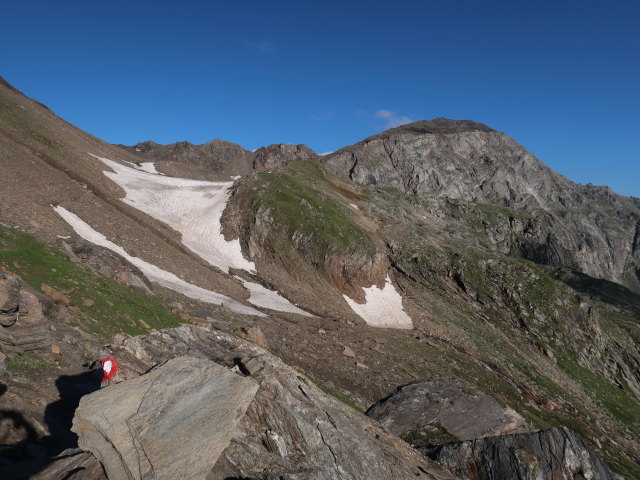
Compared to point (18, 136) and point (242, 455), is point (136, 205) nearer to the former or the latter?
point (18, 136)

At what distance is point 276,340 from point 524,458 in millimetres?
17808

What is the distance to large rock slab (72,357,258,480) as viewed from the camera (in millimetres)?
9109

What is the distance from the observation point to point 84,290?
2141 centimetres

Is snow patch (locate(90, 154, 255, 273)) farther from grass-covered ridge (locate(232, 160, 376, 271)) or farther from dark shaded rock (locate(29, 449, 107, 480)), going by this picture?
dark shaded rock (locate(29, 449, 107, 480))

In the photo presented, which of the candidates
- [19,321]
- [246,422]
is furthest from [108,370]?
[19,321]

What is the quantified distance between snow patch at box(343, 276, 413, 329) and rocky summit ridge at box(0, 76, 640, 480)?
0.30 m

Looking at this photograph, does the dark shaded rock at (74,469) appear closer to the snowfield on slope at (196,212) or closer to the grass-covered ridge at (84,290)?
the grass-covered ridge at (84,290)

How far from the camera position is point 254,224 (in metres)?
58.0

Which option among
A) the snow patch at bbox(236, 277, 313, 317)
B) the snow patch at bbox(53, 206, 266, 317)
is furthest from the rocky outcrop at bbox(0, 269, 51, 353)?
the snow patch at bbox(236, 277, 313, 317)

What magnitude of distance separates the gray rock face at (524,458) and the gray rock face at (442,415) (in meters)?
4.81

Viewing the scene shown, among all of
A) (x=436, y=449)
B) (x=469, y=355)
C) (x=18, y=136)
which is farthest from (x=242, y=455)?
(x=18, y=136)

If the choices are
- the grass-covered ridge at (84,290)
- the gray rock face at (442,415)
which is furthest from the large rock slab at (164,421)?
the gray rock face at (442,415)

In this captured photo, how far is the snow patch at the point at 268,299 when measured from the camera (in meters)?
41.9

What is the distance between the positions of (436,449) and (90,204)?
140ft
